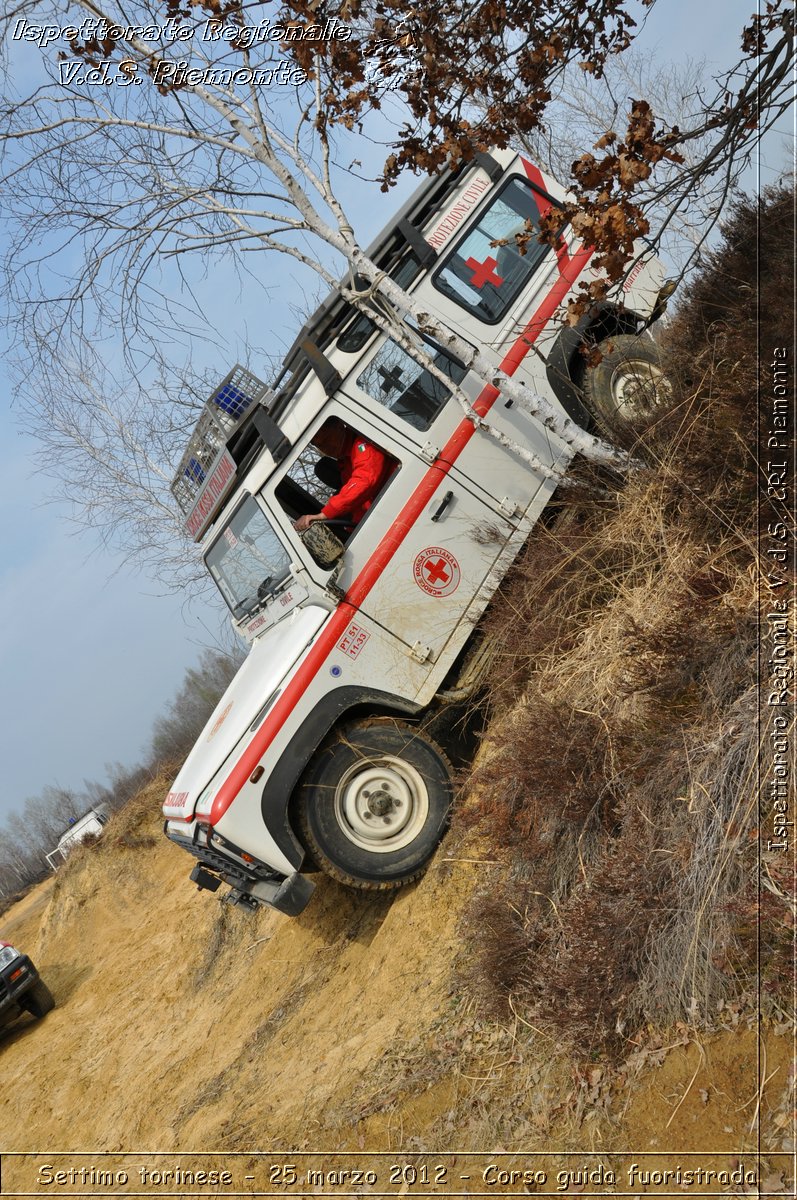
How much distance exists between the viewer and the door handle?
6.24 m

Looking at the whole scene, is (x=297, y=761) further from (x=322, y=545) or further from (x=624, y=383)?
(x=624, y=383)

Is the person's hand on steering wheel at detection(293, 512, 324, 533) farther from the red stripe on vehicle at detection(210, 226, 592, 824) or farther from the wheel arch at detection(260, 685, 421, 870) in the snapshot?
the wheel arch at detection(260, 685, 421, 870)

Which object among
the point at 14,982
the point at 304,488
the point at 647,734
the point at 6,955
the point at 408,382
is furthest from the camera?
the point at 6,955

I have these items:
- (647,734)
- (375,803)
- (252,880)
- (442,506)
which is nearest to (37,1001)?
(252,880)

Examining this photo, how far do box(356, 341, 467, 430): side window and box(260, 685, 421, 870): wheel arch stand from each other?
192cm

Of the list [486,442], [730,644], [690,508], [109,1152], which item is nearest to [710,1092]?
[730,644]

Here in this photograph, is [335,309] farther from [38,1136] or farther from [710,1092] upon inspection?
[38,1136]

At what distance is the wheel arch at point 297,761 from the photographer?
5.73 metres

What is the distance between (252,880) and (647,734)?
292cm

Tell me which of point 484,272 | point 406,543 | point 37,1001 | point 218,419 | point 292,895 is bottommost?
point 37,1001

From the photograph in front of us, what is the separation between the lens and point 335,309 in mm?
6254

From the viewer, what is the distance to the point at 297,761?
5809mm

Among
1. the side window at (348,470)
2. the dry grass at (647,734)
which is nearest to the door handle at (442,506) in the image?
the side window at (348,470)

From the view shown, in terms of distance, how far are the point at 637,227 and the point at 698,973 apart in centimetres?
334
